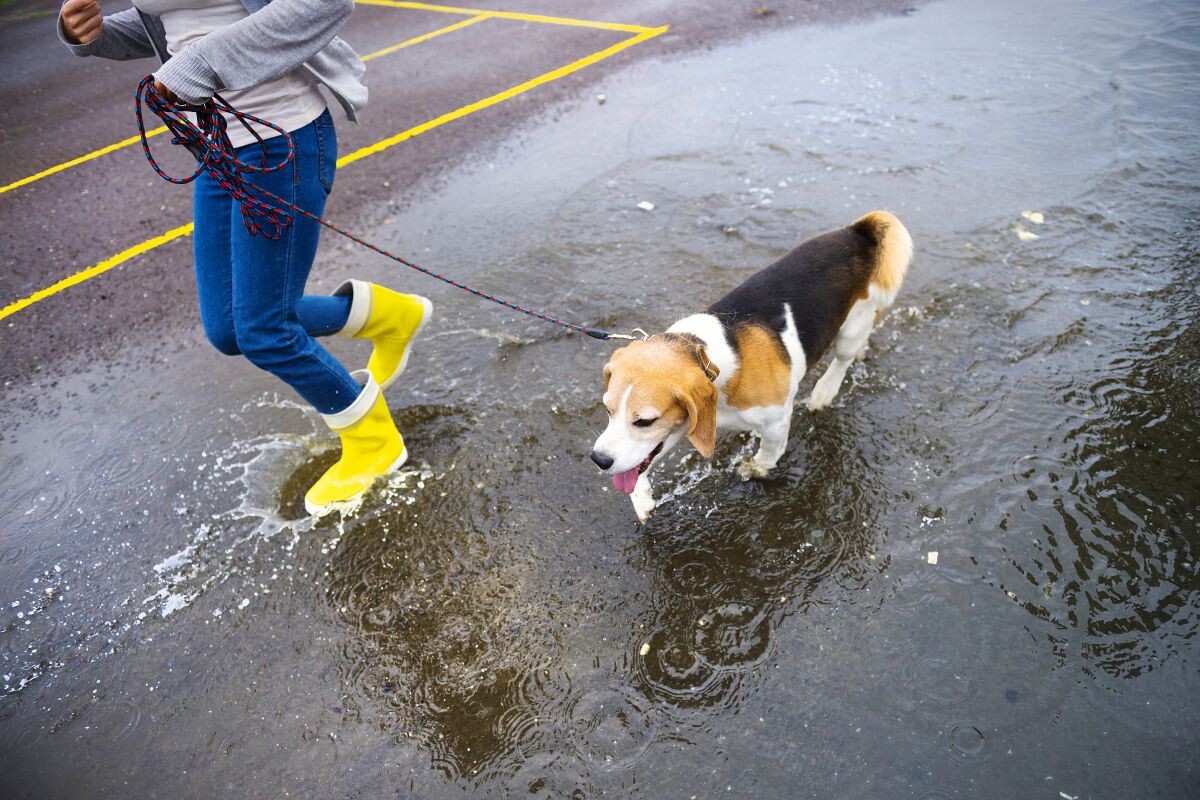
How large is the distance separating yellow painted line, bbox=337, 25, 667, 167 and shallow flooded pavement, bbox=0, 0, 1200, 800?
1.81m

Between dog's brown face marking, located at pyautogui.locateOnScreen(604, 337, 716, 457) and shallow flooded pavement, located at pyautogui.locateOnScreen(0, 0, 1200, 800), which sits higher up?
dog's brown face marking, located at pyautogui.locateOnScreen(604, 337, 716, 457)

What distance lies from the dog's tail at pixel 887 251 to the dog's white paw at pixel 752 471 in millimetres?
1038

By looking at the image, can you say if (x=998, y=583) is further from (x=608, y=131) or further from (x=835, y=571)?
(x=608, y=131)

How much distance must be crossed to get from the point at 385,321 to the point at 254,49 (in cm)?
148

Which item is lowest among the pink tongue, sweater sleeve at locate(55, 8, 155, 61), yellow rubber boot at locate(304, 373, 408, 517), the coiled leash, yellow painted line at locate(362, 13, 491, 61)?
yellow rubber boot at locate(304, 373, 408, 517)

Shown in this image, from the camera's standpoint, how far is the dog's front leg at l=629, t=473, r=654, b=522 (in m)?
3.20

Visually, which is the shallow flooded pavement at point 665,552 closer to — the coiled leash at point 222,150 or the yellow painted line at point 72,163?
the coiled leash at point 222,150

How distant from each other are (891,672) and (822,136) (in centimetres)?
465

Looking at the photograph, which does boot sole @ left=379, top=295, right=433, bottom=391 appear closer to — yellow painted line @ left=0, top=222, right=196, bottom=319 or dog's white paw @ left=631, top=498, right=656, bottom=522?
dog's white paw @ left=631, top=498, right=656, bottom=522

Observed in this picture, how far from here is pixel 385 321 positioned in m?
3.68

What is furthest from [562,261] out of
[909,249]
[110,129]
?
[110,129]

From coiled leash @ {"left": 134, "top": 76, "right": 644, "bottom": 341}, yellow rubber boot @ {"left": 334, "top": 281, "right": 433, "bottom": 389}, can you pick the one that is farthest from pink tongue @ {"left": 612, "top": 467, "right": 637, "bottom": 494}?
coiled leash @ {"left": 134, "top": 76, "right": 644, "bottom": 341}

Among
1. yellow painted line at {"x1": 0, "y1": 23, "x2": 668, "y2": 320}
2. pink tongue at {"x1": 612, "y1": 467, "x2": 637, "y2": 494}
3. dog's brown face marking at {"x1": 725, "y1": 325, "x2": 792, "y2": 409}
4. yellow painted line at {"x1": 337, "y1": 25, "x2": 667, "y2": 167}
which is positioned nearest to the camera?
pink tongue at {"x1": 612, "y1": 467, "x2": 637, "y2": 494}

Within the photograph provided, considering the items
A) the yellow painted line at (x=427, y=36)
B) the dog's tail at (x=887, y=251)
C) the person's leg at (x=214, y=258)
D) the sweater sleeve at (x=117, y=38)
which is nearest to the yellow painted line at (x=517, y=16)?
the yellow painted line at (x=427, y=36)
